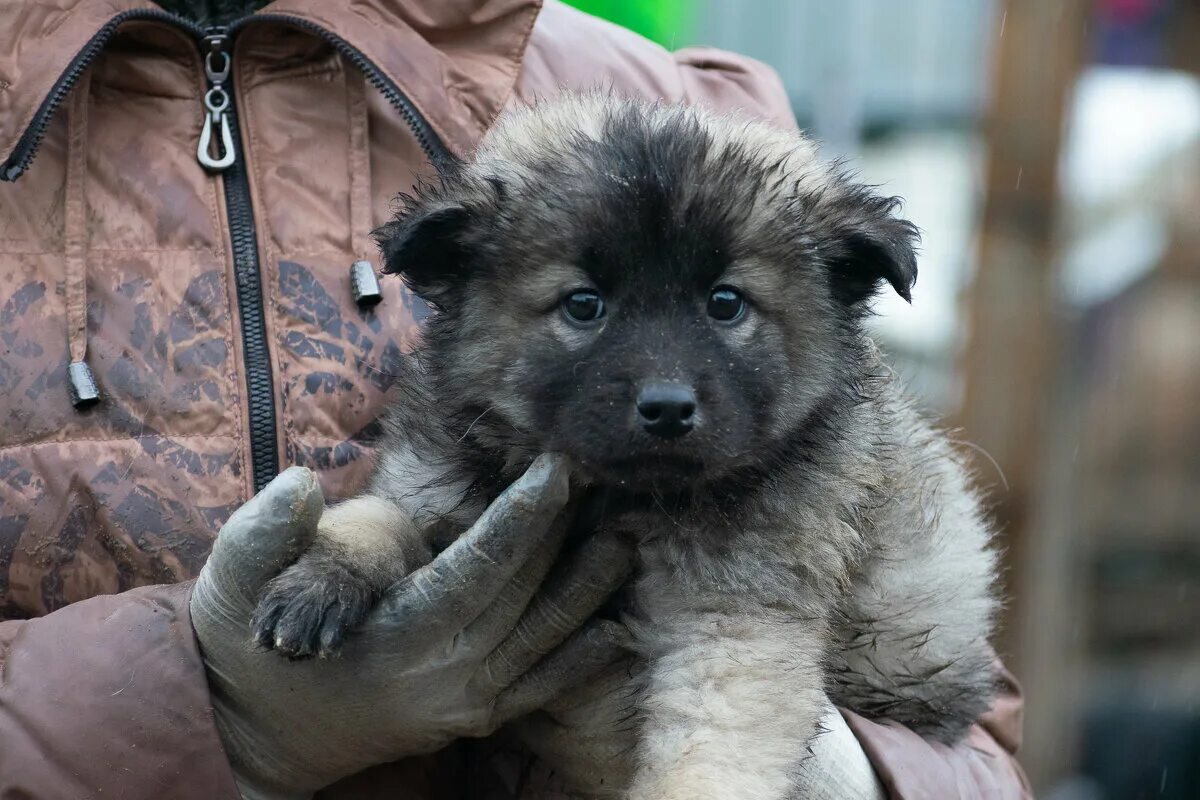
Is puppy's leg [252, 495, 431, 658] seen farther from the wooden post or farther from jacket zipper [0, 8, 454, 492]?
the wooden post

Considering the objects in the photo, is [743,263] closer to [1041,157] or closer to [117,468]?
[117,468]

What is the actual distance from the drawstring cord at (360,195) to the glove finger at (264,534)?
580mm

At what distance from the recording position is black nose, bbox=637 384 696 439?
92.0 inches

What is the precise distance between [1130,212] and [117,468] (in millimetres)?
5642

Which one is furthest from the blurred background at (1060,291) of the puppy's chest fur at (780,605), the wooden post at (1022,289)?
the puppy's chest fur at (780,605)

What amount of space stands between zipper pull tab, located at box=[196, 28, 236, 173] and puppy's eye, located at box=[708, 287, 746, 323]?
3.35 feet

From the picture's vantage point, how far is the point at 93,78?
9.07ft

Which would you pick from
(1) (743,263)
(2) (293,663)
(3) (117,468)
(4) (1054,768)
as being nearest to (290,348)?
(3) (117,468)

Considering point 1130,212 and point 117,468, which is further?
point 1130,212

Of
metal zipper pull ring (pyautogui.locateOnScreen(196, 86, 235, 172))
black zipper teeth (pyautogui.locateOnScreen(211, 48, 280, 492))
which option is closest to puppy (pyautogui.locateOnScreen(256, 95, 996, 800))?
black zipper teeth (pyautogui.locateOnScreen(211, 48, 280, 492))

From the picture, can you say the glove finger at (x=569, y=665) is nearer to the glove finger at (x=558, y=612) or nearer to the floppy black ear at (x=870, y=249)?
the glove finger at (x=558, y=612)

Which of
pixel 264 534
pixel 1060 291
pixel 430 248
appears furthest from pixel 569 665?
pixel 1060 291

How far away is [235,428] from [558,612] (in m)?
0.72

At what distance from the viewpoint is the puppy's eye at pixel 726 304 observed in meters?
2.53
